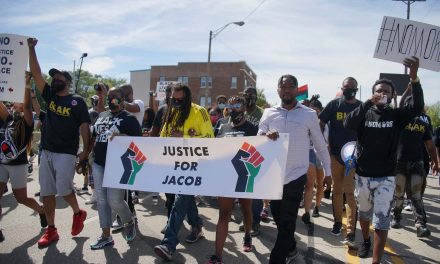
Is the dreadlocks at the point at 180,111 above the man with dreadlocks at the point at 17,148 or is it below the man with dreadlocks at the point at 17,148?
above

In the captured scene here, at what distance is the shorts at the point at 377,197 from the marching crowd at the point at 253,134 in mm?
11

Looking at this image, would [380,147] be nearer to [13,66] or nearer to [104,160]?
[104,160]

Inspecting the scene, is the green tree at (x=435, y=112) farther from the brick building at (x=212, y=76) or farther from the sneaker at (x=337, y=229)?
the sneaker at (x=337, y=229)

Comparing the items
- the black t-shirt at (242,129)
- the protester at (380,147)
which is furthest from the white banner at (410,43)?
the black t-shirt at (242,129)

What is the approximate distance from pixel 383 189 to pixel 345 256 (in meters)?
1.16

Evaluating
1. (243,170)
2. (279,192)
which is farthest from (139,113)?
(279,192)

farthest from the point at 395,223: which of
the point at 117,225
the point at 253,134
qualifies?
the point at 117,225

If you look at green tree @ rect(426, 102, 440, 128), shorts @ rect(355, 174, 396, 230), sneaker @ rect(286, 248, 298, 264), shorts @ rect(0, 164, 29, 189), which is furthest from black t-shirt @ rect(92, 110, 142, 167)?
green tree @ rect(426, 102, 440, 128)

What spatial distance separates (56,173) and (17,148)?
2.27 feet

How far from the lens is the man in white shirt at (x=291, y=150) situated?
3957 mm

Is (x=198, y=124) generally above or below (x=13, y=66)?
below

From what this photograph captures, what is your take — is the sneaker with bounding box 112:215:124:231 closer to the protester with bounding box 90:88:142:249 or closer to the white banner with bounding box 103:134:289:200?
the protester with bounding box 90:88:142:249

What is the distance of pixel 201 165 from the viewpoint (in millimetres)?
4375

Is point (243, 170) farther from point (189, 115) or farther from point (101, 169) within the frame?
point (101, 169)
